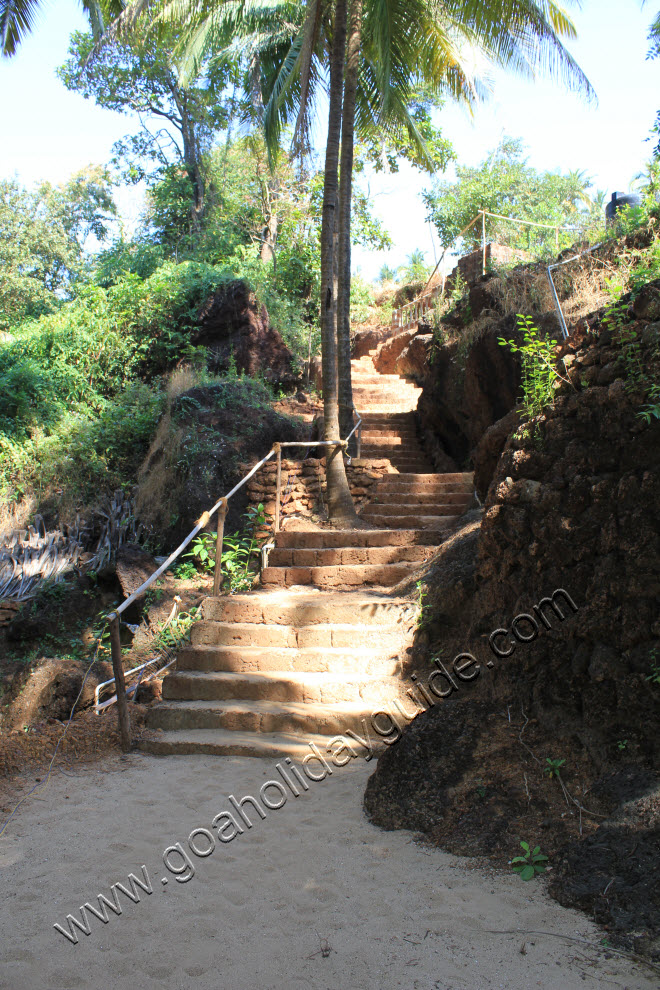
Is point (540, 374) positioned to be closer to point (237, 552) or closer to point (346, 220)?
point (237, 552)

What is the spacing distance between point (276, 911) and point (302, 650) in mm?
2890

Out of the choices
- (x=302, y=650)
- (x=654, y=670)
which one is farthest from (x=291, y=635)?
(x=654, y=670)

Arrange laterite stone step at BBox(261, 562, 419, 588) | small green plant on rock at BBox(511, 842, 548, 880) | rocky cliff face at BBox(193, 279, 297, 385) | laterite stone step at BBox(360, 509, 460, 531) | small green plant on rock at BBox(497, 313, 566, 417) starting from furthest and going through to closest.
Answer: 1. rocky cliff face at BBox(193, 279, 297, 385)
2. laterite stone step at BBox(360, 509, 460, 531)
3. laterite stone step at BBox(261, 562, 419, 588)
4. small green plant on rock at BBox(497, 313, 566, 417)
5. small green plant on rock at BBox(511, 842, 548, 880)

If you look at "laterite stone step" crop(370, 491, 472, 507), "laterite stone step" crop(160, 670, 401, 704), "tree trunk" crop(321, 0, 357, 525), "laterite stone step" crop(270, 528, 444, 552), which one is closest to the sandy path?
"laterite stone step" crop(160, 670, 401, 704)

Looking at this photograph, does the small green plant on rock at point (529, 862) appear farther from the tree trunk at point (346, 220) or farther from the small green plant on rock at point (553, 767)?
the tree trunk at point (346, 220)

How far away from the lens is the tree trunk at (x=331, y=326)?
823 centimetres

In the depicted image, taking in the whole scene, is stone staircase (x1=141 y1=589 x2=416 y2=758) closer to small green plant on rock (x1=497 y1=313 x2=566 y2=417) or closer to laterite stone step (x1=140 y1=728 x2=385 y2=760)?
laterite stone step (x1=140 y1=728 x2=385 y2=760)

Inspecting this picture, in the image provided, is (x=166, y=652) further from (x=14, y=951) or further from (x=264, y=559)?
(x=14, y=951)

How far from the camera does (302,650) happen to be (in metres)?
5.57

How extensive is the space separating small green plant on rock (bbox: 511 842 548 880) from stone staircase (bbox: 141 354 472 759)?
1.73 m

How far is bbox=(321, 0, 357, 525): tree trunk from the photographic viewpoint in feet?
27.0

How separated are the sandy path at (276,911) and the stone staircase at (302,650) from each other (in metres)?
0.85

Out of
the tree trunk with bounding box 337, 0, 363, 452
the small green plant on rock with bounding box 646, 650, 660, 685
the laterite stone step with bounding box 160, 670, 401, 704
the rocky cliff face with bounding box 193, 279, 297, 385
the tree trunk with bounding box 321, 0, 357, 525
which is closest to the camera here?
the small green plant on rock with bounding box 646, 650, 660, 685

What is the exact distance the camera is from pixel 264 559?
7.18m
